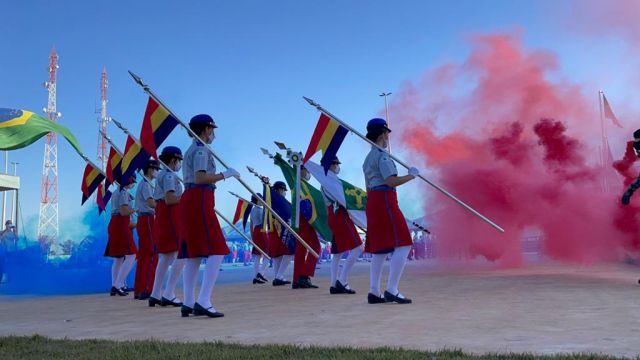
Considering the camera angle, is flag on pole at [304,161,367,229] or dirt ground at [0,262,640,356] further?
flag on pole at [304,161,367,229]

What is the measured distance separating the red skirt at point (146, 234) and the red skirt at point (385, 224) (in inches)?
154

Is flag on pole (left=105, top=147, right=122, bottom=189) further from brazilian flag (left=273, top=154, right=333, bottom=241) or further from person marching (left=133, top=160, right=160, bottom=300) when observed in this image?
brazilian flag (left=273, top=154, right=333, bottom=241)

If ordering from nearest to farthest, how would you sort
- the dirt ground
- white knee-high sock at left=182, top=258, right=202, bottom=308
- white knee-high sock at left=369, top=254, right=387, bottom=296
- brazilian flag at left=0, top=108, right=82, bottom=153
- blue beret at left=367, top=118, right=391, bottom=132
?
the dirt ground, white knee-high sock at left=182, top=258, right=202, bottom=308, white knee-high sock at left=369, top=254, right=387, bottom=296, blue beret at left=367, top=118, right=391, bottom=132, brazilian flag at left=0, top=108, right=82, bottom=153

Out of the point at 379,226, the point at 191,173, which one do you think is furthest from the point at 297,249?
the point at 191,173

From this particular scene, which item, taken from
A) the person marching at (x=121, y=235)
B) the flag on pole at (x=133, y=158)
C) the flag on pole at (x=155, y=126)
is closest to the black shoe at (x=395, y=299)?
the flag on pole at (x=155, y=126)

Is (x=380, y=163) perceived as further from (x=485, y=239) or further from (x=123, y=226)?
(x=485, y=239)

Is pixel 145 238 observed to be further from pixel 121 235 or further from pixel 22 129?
pixel 22 129

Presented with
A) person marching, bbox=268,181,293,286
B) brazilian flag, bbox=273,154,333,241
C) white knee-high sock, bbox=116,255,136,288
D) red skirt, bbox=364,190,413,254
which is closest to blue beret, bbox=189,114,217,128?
red skirt, bbox=364,190,413,254

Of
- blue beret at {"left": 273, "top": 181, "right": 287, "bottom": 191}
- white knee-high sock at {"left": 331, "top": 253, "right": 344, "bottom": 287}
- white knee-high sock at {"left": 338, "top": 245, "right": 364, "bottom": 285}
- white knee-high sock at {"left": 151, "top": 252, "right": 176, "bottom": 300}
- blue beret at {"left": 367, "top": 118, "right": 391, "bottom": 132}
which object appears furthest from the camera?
blue beret at {"left": 273, "top": 181, "right": 287, "bottom": 191}

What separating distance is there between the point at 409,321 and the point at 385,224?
6.56ft

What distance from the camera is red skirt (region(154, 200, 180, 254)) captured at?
298 inches

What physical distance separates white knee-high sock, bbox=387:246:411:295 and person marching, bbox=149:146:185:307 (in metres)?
2.77

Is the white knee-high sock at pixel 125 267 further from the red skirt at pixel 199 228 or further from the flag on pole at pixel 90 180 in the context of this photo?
the red skirt at pixel 199 228

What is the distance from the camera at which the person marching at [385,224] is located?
6789 millimetres
